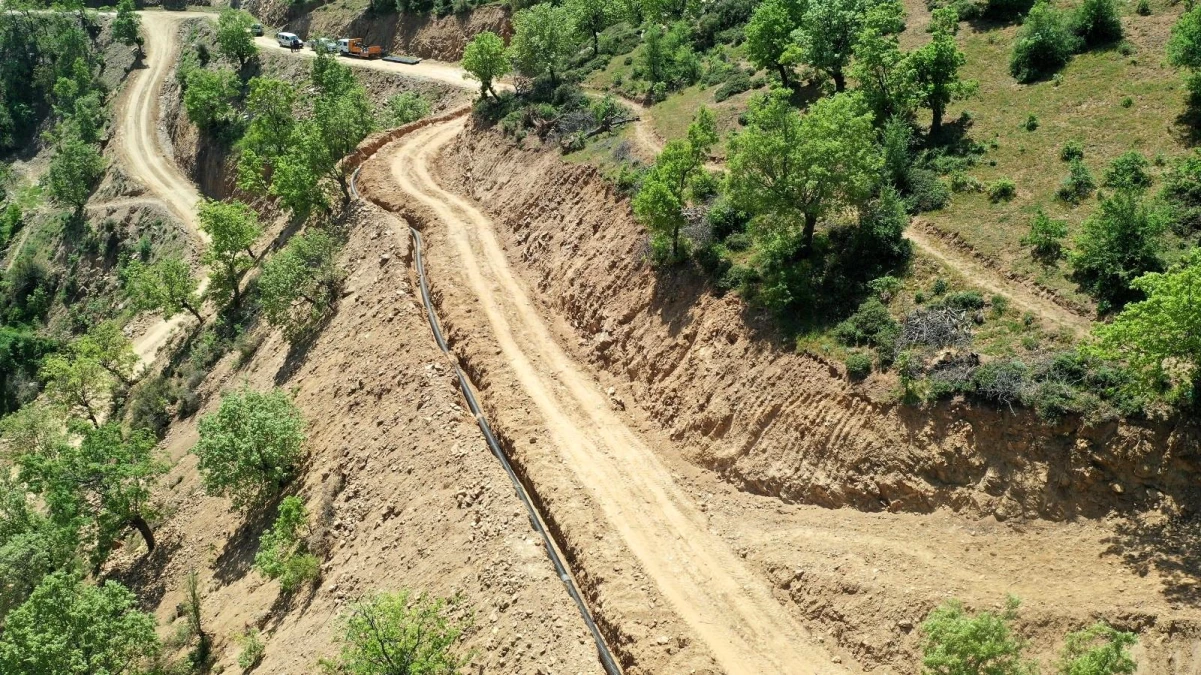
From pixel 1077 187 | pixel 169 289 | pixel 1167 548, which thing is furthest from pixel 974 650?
pixel 169 289

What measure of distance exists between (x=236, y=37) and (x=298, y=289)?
215 feet

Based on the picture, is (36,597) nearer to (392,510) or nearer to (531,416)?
(392,510)

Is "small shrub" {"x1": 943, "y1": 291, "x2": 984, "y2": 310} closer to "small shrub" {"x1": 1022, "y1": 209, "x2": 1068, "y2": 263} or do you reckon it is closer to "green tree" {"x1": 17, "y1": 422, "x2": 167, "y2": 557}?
"small shrub" {"x1": 1022, "y1": 209, "x2": 1068, "y2": 263}

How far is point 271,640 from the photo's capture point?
3684 cm

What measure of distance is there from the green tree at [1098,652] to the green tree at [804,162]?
20.0m

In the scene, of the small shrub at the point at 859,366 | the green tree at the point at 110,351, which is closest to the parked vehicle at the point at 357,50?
the green tree at the point at 110,351

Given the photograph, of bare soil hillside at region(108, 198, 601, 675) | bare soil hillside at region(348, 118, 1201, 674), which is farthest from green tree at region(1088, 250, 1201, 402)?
bare soil hillside at region(108, 198, 601, 675)

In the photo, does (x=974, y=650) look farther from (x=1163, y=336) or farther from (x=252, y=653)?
(x=252, y=653)

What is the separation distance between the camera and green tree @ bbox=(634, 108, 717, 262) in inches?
1668

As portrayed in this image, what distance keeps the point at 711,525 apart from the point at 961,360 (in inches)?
459

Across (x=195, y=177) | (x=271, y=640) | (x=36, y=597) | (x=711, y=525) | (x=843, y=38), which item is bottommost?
(x=711, y=525)

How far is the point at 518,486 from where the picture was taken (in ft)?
120

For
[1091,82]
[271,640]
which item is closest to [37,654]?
[271,640]

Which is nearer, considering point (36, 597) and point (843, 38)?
point (36, 597)
